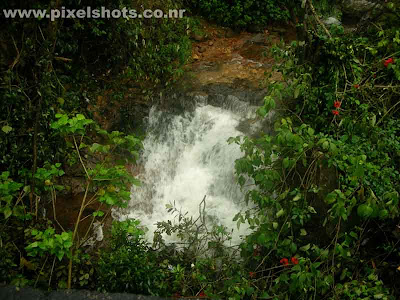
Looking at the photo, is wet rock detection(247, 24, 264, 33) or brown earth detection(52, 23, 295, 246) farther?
wet rock detection(247, 24, 264, 33)

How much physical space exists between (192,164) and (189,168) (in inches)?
3.0

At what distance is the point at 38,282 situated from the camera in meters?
4.25

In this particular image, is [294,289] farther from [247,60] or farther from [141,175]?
[247,60]

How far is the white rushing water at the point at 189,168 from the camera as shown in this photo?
5.89 m

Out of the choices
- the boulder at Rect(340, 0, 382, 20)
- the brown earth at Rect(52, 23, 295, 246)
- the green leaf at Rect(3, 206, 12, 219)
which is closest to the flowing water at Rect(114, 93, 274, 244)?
the brown earth at Rect(52, 23, 295, 246)

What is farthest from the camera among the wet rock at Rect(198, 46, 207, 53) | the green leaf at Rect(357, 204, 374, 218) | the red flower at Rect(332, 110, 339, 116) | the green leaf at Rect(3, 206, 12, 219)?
the wet rock at Rect(198, 46, 207, 53)

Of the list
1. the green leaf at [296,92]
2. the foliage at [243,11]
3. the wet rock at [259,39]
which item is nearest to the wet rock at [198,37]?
the foliage at [243,11]

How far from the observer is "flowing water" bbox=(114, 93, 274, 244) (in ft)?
19.3

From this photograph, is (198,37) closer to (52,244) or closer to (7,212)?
(7,212)

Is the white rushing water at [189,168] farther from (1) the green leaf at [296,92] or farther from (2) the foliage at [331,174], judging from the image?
(1) the green leaf at [296,92]

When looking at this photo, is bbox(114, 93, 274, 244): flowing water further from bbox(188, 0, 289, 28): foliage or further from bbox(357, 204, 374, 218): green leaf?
bbox(188, 0, 289, 28): foliage

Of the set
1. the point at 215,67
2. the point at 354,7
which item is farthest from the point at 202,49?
the point at 354,7

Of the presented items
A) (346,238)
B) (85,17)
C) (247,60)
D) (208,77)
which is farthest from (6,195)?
(247,60)

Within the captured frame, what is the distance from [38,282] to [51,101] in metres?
2.01
